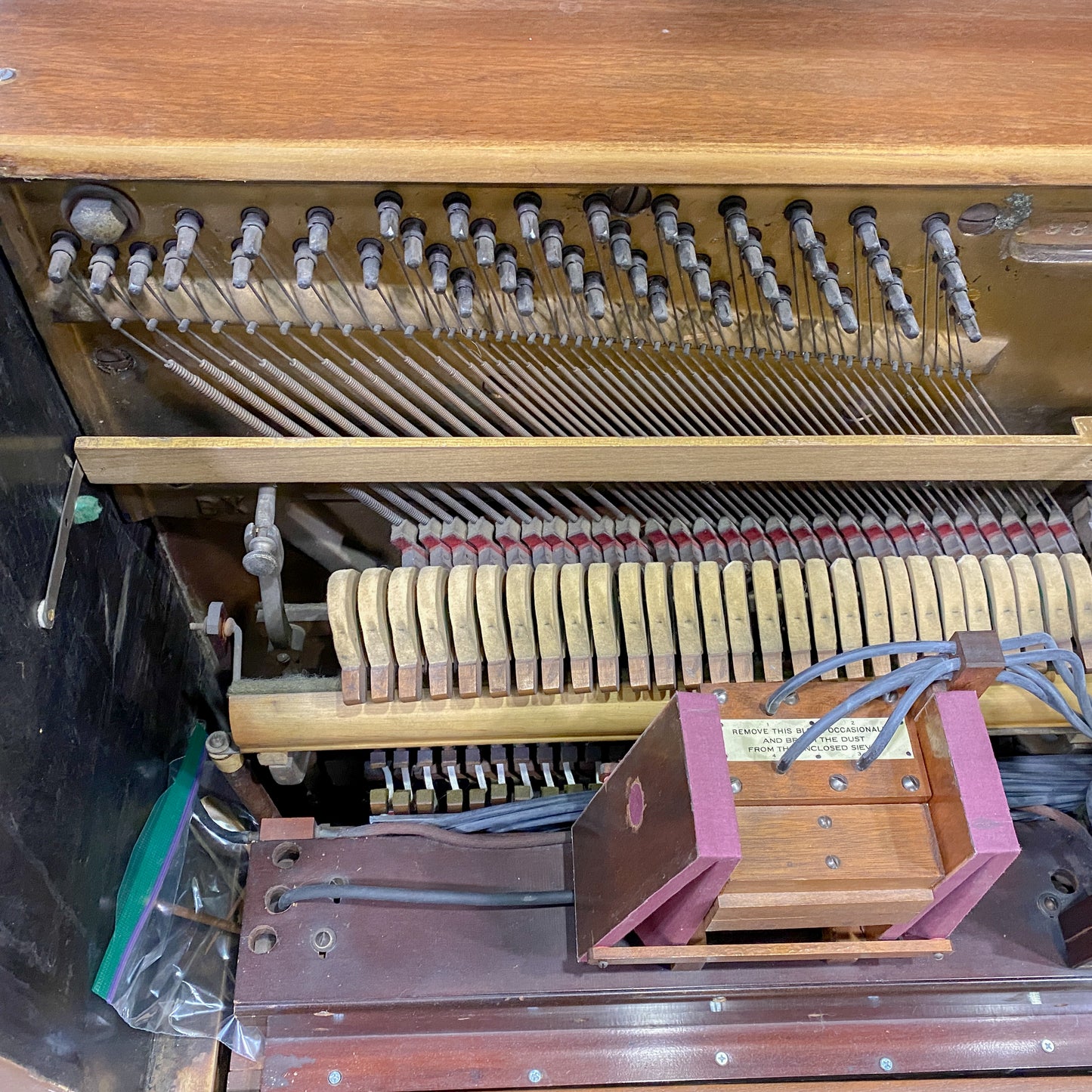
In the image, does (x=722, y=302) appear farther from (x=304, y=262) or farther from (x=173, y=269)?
(x=173, y=269)

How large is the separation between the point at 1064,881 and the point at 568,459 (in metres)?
1.02

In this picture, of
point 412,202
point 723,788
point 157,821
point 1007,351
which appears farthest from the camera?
point 157,821

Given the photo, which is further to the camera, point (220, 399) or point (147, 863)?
point (147, 863)

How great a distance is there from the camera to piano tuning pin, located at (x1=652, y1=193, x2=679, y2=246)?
1193mm

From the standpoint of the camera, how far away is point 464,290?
50.3 inches

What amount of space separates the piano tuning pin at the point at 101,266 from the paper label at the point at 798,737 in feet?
2.98

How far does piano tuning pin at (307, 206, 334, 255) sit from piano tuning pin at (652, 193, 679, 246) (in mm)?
399

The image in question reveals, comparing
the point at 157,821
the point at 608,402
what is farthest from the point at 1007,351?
the point at 157,821

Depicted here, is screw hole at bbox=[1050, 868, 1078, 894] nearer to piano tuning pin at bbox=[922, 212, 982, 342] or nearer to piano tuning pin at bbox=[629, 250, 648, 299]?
piano tuning pin at bbox=[922, 212, 982, 342]

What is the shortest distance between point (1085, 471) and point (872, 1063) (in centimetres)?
96

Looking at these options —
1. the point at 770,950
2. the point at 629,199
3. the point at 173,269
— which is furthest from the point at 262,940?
the point at 629,199

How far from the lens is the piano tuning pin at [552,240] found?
1209 mm

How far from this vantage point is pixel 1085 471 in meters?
1.57

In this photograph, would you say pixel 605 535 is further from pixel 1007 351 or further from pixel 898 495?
pixel 1007 351
